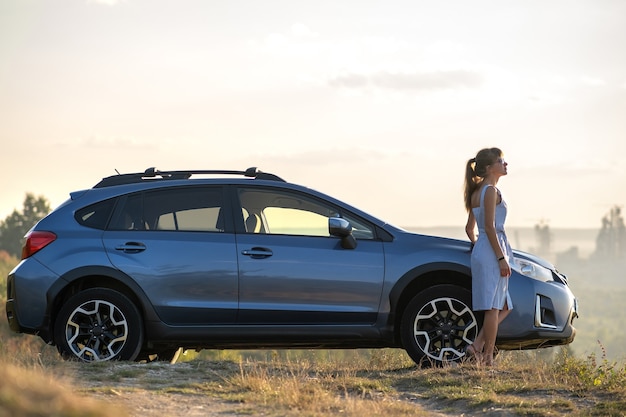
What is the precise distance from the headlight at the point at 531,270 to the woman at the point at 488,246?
13cm

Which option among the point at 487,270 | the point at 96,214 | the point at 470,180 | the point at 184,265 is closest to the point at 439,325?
the point at 487,270

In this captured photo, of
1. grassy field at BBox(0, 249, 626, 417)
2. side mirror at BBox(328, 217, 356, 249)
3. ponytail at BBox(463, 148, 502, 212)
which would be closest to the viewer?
grassy field at BBox(0, 249, 626, 417)

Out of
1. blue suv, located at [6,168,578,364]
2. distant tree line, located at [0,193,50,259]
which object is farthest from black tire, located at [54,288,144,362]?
distant tree line, located at [0,193,50,259]

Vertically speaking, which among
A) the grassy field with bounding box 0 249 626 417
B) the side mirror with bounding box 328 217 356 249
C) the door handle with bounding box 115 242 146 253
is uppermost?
the side mirror with bounding box 328 217 356 249

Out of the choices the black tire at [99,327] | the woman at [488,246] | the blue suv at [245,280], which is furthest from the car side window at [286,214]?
the black tire at [99,327]

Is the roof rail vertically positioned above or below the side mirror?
above

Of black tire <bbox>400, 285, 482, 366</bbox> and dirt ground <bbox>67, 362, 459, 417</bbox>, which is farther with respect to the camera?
A: black tire <bbox>400, 285, 482, 366</bbox>

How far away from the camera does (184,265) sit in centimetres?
910

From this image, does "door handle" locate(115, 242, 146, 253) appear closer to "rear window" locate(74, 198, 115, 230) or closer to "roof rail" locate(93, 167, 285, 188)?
"rear window" locate(74, 198, 115, 230)

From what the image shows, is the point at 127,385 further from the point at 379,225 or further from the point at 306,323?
the point at 379,225

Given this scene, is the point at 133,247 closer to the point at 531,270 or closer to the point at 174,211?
the point at 174,211

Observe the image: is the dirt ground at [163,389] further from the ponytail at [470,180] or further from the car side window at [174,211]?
the ponytail at [470,180]

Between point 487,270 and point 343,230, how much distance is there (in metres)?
1.39

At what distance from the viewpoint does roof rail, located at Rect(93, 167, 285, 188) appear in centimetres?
962
